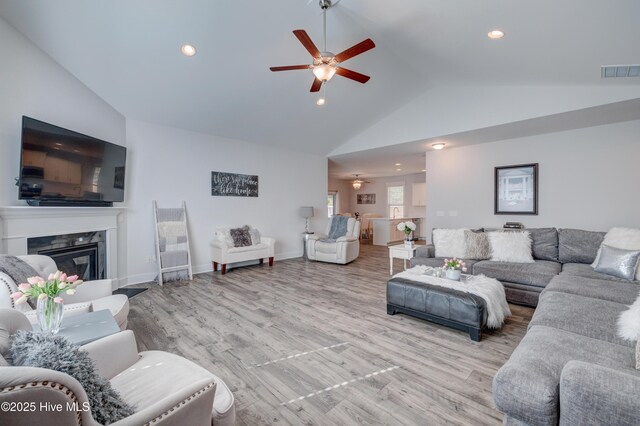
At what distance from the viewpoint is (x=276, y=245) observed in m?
6.52

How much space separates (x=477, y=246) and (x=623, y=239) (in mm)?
1547

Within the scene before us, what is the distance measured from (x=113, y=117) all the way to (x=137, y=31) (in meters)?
1.73

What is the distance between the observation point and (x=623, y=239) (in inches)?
130

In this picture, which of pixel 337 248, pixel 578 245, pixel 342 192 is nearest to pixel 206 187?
pixel 337 248

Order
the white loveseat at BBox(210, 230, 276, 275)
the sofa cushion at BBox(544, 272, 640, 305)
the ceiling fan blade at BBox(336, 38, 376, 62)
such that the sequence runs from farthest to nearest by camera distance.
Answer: the white loveseat at BBox(210, 230, 276, 275) → the ceiling fan blade at BBox(336, 38, 376, 62) → the sofa cushion at BBox(544, 272, 640, 305)

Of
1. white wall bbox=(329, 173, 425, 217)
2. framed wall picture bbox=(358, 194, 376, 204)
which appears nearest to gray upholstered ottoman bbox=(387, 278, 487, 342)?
white wall bbox=(329, 173, 425, 217)

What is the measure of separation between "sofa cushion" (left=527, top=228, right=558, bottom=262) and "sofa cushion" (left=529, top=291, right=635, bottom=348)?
190 cm

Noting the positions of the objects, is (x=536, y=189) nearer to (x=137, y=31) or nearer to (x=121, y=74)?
(x=137, y=31)

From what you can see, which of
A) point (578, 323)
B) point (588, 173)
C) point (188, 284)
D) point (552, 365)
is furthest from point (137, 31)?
point (588, 173)

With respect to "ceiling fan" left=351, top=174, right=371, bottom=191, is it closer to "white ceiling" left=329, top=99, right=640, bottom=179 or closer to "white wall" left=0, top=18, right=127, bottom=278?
"white ceiling" left=329, top=99, right=640, bottom=179

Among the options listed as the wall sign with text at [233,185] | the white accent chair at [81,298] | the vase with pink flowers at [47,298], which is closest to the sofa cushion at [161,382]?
the vase with pink flowers at [47,298]

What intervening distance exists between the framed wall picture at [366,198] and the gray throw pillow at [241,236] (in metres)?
7.48

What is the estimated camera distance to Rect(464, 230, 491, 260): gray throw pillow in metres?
4.11

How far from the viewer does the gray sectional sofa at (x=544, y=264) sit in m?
3.38
